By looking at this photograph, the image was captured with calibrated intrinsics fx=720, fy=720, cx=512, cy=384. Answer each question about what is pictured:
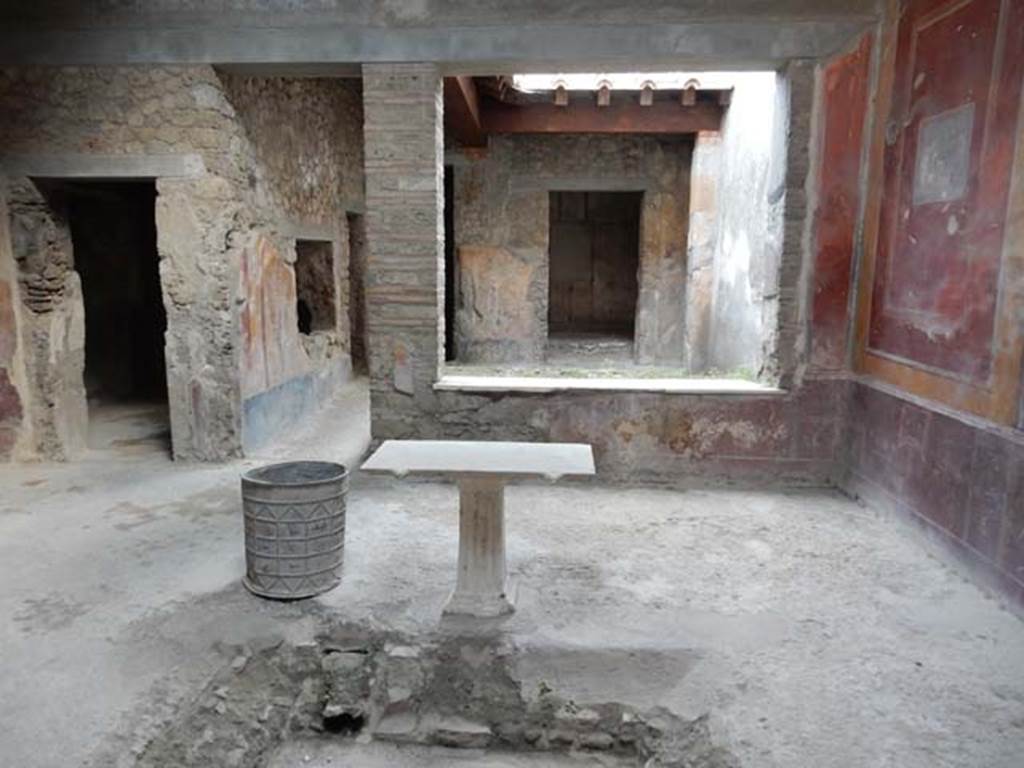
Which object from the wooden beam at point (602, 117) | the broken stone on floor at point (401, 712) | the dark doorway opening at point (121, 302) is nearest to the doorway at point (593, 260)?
the wooden beam at point (602, 117)

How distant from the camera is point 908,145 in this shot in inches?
168

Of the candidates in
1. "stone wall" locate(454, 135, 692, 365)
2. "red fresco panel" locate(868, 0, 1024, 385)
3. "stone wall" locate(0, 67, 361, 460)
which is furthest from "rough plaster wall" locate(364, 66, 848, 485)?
"stone wall" locate(454, 135, 692, 365)

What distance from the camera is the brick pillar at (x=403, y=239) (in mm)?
4922

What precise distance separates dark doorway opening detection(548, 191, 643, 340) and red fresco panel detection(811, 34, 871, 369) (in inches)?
353

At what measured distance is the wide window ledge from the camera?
5.05 m

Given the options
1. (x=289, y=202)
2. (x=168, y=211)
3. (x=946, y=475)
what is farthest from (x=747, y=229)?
(x=168, y=211)

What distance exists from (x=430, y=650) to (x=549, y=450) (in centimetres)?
107

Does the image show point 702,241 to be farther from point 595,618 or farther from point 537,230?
point 595,618

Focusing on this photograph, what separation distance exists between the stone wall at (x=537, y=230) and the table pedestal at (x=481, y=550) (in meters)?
6.92

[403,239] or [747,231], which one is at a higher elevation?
[747,231]

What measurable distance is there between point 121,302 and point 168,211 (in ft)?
11.6

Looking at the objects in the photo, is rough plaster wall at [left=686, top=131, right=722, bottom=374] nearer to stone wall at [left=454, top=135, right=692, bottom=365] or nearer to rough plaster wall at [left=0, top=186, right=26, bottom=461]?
stone wall at [left=454, top=135, right=692, bottom=365]

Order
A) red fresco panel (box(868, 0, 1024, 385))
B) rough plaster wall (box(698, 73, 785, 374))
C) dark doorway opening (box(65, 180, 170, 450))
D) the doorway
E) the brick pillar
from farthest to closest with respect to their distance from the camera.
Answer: the doorway < dark doorway opening (box(65, 180, 170, 450)) < rough plaster wall (box(698, 73, 785, 374)) < the brick pillar < red fresco panel (box(868, 0, 1024, 385))

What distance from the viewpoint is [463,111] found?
7.76 meters
